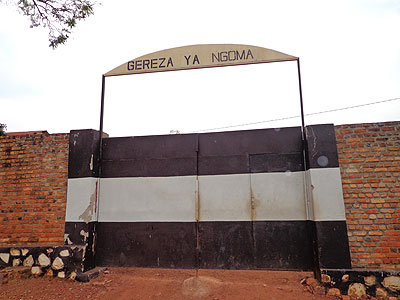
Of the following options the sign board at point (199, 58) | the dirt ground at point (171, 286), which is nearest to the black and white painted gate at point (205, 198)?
the dirt ground at point (171, 286)

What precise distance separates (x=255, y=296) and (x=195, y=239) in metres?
1.28

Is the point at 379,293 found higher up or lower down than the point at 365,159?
lower down

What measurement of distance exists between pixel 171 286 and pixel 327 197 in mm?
2784

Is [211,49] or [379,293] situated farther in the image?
[211,49]

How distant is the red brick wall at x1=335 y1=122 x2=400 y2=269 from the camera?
3607 mm

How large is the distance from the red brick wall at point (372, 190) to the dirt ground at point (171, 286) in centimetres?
101

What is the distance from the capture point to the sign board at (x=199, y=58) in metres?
Answer: 4.43

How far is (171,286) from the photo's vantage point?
3820 mm

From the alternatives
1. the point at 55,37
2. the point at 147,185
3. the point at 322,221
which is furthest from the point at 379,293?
the point at 55,37

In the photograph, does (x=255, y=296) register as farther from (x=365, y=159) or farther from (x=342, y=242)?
(x=365, y=159)

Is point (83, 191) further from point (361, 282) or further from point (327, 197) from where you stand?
point (361, 282)

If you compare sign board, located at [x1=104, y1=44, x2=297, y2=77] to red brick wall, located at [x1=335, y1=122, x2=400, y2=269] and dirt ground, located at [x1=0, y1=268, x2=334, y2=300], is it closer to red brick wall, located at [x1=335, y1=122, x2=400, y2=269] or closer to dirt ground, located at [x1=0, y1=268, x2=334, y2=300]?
red brick wall, located at [x1=335, y1=122, x2=400, y2=269]

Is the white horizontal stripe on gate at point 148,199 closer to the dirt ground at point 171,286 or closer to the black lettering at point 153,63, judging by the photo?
the dirt ground at point 171,286

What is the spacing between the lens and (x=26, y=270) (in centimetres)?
423
